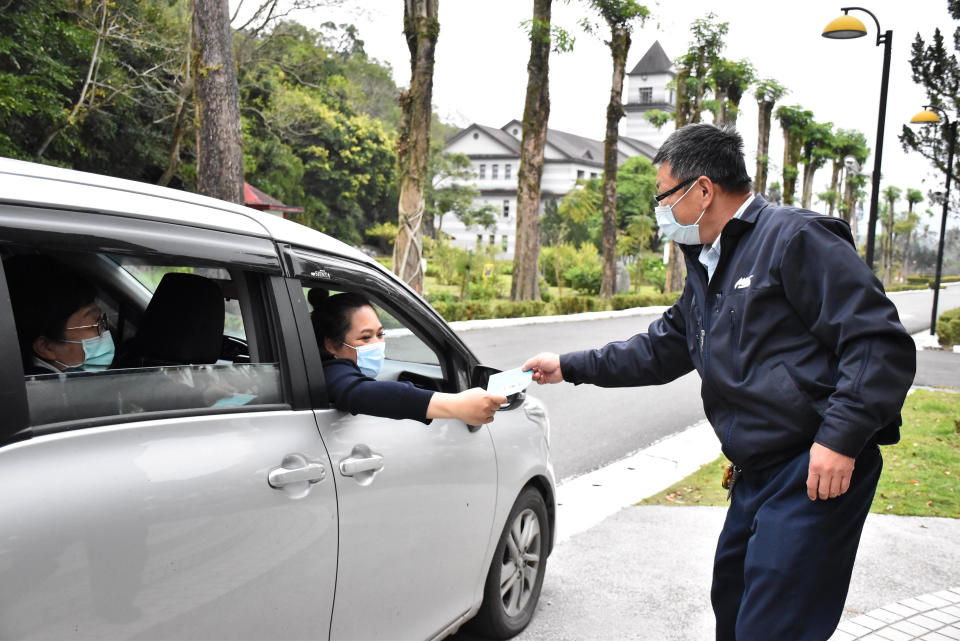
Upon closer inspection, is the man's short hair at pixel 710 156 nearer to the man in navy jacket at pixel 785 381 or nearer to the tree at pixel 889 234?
the man in navy jacket at pixel 785 381

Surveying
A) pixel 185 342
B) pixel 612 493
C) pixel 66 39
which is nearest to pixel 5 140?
pixel 66 39

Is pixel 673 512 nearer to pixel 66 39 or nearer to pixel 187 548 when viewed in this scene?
pixel 187 548

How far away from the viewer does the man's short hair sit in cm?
276

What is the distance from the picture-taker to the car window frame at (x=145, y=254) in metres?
1.74

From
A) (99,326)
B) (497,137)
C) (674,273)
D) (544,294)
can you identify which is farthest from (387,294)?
(497,137)

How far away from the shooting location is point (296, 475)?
7.51ft

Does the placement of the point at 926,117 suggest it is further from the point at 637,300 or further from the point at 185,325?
the point at 185,325

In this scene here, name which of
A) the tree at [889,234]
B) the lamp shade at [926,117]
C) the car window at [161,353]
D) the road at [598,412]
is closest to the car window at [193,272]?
the car window at [161,353]

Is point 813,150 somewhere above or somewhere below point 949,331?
above

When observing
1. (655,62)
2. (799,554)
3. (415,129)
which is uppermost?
(655,62)

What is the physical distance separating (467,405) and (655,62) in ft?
402

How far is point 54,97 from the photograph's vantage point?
1825cm

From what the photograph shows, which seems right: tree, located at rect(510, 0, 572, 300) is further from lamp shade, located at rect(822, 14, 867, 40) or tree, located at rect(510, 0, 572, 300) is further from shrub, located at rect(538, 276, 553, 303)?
lamp shade, located at rect(822, 14, 867, 40)

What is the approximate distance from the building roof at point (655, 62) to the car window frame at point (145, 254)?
12171 centimetres
